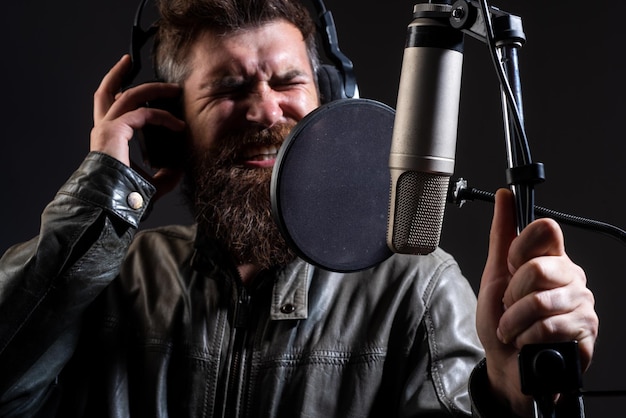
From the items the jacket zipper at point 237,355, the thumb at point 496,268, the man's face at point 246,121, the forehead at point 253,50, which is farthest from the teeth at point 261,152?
the thumb at point 496,268

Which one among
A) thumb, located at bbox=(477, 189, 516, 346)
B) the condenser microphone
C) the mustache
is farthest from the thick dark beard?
the condenser microphone

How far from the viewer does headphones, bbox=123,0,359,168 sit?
1731 millimetres

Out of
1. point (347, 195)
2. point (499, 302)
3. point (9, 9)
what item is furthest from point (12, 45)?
point (499, 302)

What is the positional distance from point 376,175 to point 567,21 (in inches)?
48.3

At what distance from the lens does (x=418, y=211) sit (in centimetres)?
99

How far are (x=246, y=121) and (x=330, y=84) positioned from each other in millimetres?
207

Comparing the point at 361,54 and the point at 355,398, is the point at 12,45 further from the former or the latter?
the point at 355,398

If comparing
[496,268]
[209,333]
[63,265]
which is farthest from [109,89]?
[496,268]

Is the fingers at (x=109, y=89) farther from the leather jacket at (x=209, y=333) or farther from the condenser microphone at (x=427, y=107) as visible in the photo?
the condenser microphone at (x=427, y=107)

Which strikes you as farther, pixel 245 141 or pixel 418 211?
pixel 245 141

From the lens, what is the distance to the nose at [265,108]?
66.6 inches

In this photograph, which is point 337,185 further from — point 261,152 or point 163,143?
point 163,143

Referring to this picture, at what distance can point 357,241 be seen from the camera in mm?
1367

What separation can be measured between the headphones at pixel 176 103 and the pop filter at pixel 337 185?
37 centimetres
